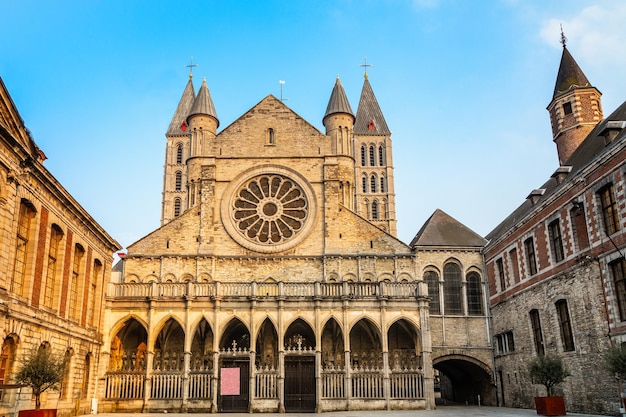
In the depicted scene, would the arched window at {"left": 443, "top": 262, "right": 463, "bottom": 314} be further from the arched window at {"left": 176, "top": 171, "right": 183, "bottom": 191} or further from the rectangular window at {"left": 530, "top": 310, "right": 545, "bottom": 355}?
the arched window at {"left": 176, "top": 171, "right": 183, "bottom": 191}

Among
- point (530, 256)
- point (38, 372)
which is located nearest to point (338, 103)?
point (530, 256)

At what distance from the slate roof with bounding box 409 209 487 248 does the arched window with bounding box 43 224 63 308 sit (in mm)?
17654

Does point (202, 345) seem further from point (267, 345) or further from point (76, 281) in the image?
point (76, 281)

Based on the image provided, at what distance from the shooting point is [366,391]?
24672mm

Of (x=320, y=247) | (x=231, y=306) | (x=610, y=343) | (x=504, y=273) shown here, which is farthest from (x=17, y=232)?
(x=504, y=273)

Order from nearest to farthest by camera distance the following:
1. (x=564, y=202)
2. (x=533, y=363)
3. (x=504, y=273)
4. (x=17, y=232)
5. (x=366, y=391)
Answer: (x=17, y=232) → (x=533, y=363) → (x=564, y=202) → (x=366, y=391) → (x=504, y=273)

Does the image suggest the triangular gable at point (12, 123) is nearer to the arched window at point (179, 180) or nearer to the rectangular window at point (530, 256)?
the rectangular window at point (530, 256)

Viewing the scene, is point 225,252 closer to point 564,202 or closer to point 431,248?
point 431,248

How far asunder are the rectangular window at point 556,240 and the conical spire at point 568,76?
11.7m

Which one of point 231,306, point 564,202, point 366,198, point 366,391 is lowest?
point 366,391

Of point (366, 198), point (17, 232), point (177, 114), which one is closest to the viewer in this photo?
point (17, 232)

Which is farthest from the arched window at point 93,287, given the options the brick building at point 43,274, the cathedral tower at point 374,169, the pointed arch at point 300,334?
the cathedral tower at point 374,169

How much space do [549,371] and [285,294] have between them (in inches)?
442

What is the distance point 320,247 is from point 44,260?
48.1 ft
